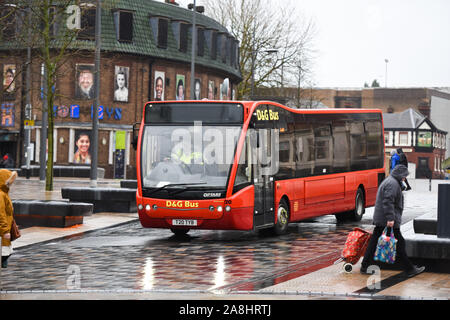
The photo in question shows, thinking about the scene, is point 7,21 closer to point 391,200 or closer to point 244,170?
point 244,170

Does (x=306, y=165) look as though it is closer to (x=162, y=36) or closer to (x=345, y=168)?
(x=345, y=168)

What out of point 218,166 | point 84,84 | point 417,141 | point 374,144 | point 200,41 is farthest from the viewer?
point 417,141

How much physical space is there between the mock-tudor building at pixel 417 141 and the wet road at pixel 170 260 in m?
81.0

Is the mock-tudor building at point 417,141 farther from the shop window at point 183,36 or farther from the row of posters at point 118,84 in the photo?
the shop window at point 183,36

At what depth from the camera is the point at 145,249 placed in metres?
15.4

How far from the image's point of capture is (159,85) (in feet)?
181

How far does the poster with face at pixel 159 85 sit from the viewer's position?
55.0 meters

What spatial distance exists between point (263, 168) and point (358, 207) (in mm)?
6031

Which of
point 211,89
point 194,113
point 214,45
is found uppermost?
point 214,45

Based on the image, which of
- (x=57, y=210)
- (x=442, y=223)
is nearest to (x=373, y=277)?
(x=442, y=223)

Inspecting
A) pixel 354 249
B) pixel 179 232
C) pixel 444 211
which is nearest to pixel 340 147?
pixel 179 232

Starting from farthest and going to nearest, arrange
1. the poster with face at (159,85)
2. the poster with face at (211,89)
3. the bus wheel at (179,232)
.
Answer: the poster with face at (211,89), the poster with face at (159,85), the bus wheel at (179,232)

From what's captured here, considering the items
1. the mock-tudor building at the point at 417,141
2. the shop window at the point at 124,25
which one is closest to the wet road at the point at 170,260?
the shop window at the point at 124,25
